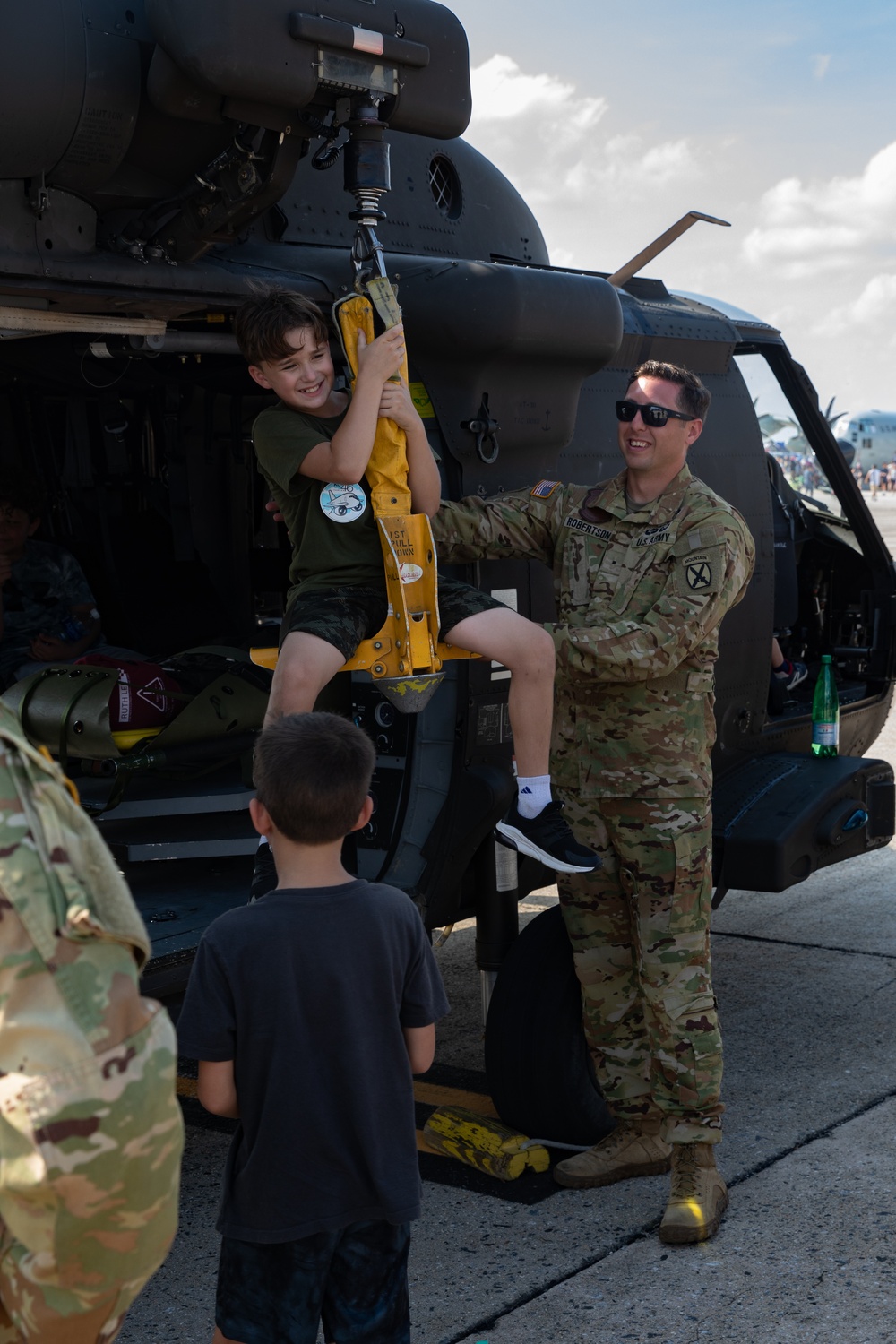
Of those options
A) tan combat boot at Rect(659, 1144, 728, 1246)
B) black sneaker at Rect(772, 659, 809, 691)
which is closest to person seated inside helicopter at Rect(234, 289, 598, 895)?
tan combat boot at Rect(659, 1144, 728, 1246)

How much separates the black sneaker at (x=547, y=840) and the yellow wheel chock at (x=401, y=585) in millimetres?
410

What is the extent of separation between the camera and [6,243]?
320 centimetres

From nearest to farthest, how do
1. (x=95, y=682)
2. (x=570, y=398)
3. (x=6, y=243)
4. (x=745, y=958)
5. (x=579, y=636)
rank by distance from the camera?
1. (x=6, y=243)
2. (x=579, y=636)
3. (x=570, y=398)
4. (x=95, y=682)
5. (x=745, y=958)

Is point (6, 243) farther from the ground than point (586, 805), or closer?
farther from the ground

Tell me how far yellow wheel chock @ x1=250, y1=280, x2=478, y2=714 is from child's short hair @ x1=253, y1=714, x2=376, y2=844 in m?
1.11

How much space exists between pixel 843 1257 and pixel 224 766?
2583 mm

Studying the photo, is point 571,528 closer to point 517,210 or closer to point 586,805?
point 586,805

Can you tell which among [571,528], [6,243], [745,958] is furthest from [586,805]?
[745,958]

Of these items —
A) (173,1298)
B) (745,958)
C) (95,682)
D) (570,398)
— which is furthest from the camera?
(745,958)

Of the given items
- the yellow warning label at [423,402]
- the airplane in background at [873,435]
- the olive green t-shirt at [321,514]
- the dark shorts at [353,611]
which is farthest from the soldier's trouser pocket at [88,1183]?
the airplane in background at [873,435]

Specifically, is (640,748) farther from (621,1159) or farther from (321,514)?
(621,1159)

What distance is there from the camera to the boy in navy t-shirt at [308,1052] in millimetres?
2334

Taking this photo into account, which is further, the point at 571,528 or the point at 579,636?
the point at 571,528

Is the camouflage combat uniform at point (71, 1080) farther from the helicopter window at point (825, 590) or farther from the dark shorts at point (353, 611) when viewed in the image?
the helicopter window at point (825, 590)
